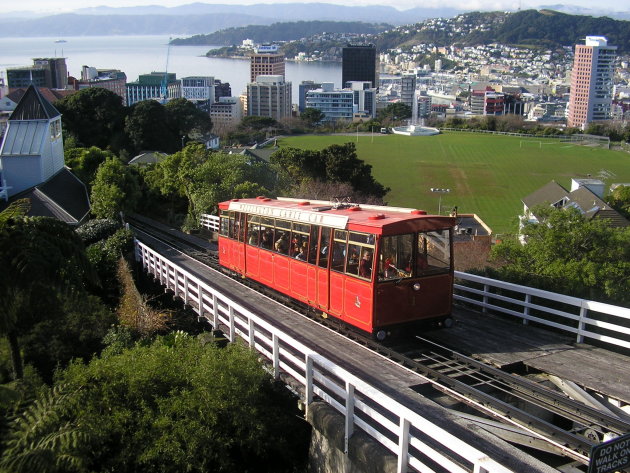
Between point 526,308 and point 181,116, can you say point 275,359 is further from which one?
point 181,116

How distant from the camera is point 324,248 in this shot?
41.8 ft

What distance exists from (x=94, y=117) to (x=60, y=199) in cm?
3146

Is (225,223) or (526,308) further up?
(225,223)

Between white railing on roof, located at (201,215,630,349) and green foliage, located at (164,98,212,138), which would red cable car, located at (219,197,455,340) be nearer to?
white railing on roof, located at (201,215,630,349)

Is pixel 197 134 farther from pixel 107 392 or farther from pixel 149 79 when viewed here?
pixel 149 79

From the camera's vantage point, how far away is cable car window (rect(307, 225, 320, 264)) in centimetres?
1292

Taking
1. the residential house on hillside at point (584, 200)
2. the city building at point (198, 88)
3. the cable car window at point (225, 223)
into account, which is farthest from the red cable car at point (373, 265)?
the city building at point (198, 88)

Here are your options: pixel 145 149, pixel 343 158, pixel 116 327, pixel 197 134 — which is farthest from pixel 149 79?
pixel 116 327

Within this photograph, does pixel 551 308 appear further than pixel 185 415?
Yes

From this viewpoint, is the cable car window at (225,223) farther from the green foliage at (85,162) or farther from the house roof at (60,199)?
the green foliage at (85,162)

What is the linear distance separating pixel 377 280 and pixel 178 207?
22.9 meters

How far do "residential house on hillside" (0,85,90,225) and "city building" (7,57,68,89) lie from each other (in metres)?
110

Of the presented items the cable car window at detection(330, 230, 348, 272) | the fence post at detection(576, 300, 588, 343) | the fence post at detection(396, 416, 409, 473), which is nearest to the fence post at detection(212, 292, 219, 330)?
the cable car window at detection(330, 230, 348, 272)

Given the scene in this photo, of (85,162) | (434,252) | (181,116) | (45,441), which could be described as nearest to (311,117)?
(181,116)
